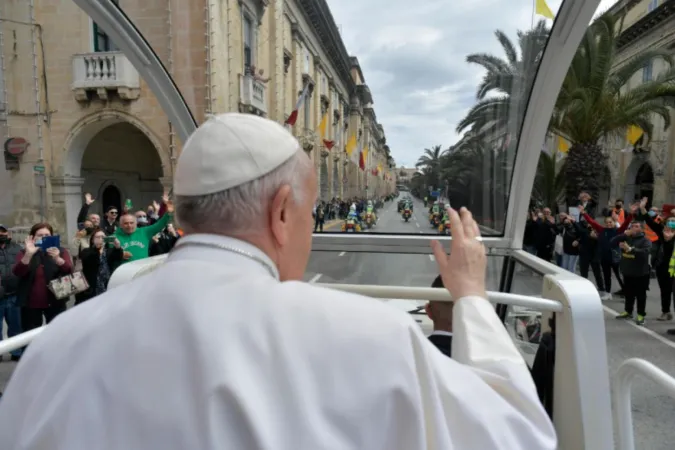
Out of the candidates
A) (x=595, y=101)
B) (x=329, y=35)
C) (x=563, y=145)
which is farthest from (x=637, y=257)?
(x=563, y=145)

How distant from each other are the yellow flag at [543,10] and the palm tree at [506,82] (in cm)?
5

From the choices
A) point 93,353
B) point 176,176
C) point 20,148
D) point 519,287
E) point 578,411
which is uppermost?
point 20,148

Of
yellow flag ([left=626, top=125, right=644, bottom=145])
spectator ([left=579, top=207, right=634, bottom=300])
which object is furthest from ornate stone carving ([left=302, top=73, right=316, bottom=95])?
yellow flag ([left=626, top=125, right=644, bottom=145])

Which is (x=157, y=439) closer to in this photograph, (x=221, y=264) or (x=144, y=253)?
(x=221, y=264)

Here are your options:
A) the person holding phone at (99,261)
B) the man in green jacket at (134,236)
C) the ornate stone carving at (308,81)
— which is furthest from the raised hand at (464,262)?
the person holding phone at (99,261)

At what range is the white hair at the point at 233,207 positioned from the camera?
907 mm

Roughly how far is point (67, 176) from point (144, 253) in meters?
10.3

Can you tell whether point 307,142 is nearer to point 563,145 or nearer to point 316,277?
point 316,277

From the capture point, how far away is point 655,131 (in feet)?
84.7

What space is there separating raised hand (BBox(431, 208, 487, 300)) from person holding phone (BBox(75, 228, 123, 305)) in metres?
5.67

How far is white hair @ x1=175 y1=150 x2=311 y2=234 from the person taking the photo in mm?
907

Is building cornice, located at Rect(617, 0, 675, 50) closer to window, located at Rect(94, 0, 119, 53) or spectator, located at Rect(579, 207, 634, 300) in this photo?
spectator, located at Rect(579, 207, 634, 300)

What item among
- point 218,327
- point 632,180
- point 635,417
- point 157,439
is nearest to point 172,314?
point 218,327

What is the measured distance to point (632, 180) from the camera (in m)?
29.5
